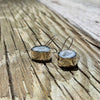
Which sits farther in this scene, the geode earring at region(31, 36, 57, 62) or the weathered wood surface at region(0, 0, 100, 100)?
the geode earring at region(31, 36, 57, 62)

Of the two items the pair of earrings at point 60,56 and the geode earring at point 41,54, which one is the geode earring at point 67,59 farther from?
the geode earring at point 41,54

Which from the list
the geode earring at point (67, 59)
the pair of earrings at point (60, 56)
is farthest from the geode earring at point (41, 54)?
the geode earring at point (67, 59)

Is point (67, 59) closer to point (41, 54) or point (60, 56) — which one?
point (60, 56)

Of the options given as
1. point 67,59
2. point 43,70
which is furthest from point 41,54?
point 67,59

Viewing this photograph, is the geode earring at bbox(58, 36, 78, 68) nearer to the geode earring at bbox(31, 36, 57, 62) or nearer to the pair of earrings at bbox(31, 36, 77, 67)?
the pair of earrings at bbox(31, 36, 77, 67)

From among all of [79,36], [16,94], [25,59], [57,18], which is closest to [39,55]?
[25,59]

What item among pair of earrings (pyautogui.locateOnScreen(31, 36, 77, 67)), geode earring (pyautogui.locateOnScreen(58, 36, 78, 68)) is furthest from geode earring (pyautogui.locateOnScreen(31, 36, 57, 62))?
geode earring (pyautogui.locateOnScreen(58, 36, 78, 68))

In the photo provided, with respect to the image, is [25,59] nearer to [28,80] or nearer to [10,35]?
[28,80]

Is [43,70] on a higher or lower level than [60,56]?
lower
